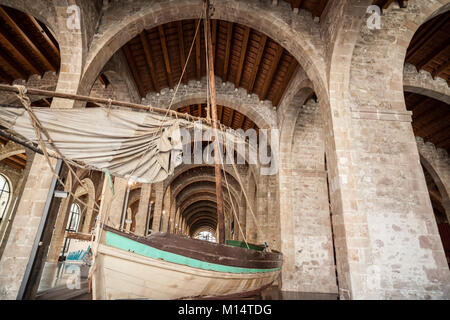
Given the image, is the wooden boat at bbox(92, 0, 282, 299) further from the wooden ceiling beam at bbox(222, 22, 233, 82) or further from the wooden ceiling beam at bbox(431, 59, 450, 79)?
the wooden ceiling beam at bbox(431, 59, 450, 79)

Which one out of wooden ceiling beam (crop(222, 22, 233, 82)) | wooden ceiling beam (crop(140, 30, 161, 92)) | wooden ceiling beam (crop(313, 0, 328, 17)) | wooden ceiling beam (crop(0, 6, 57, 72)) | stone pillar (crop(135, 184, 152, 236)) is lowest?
stone pillar (crop(135, 184, 152, 236))

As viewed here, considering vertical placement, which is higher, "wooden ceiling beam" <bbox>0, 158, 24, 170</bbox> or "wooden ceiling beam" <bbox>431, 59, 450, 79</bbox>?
"wooden ceiling beam" <bbox>431, 59, 450, 79</bbox>

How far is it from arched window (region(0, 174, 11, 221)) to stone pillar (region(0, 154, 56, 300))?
12036 millimetres

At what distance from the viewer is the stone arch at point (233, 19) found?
18.4 ft

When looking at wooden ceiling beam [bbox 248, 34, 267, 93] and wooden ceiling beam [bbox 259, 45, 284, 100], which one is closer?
wooden ceiling beam [bbox 248, 34, 267, 93]

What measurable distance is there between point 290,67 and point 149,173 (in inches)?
220

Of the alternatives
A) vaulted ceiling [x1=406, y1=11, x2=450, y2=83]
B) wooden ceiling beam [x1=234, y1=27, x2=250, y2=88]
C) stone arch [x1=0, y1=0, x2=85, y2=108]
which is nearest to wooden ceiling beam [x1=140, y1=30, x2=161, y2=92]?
stone arch [x1=0, y1=0, x2=85, y2=108]

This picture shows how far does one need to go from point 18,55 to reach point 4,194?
9.72 meters

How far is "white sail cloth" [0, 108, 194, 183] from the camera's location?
3.31 metres

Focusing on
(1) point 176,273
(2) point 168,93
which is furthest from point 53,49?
(1) point 176,273

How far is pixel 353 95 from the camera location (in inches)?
205

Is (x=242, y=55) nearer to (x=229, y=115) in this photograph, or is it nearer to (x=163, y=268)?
(x=229, y=115)

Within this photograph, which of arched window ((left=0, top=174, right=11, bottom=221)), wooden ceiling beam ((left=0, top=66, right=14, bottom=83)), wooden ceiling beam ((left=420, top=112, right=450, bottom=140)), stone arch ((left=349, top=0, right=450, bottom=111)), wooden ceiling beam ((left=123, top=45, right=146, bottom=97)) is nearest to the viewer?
stone arch ((left=349, top=0, right=450, bottom=111))
